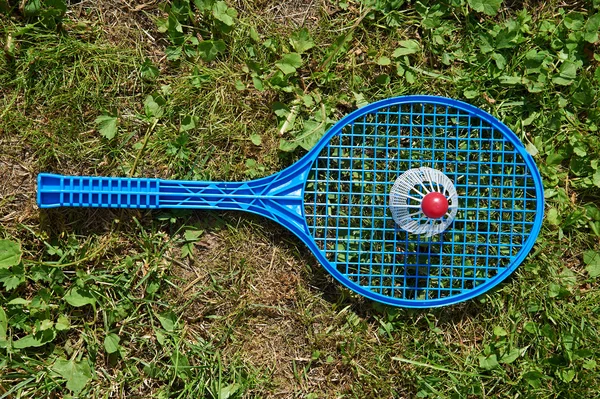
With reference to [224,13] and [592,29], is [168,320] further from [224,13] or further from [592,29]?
[592,29]

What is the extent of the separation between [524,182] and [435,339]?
660 mm

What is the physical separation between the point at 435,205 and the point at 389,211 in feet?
0.86

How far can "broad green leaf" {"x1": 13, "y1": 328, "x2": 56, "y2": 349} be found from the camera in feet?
6.51

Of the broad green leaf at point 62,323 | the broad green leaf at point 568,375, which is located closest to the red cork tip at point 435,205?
the broad green leaf at point 568,375

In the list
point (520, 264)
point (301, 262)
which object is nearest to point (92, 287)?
point (301, 262)

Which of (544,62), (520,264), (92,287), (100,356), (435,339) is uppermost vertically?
(544,62)

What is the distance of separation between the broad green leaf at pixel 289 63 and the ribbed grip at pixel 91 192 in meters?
0.63

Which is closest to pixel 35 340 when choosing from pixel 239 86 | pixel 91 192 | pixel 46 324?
pixel 46 324

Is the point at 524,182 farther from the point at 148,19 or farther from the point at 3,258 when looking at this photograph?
the point at 3,258

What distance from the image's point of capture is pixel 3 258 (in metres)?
1.97

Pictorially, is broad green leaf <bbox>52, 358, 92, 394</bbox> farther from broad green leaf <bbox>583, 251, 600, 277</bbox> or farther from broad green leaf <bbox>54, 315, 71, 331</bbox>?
broad green leaf <bbox>583, 251, 600, 277</bbox>

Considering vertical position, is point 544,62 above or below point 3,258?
above

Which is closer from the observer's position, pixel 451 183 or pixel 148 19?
pixel 451 183

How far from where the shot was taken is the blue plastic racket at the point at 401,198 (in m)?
1.94
